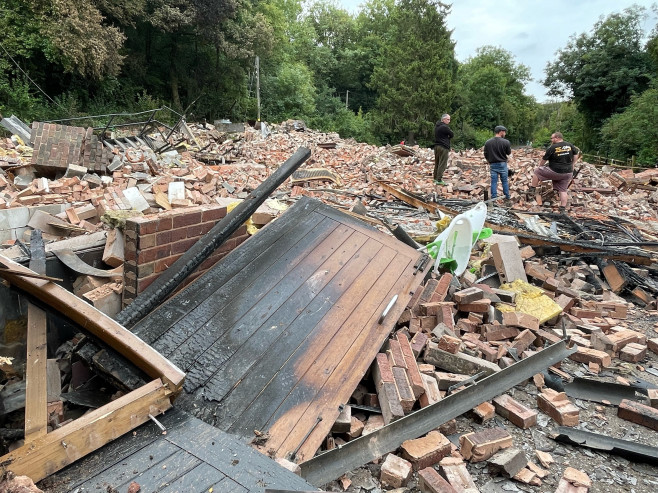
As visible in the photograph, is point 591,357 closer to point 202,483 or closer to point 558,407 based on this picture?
point 558,407

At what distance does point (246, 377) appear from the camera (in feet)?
8.40

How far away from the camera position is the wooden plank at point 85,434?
1.57 meters

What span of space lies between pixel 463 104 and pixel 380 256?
3980 cm

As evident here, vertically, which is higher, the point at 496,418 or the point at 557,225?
the point at 557,225

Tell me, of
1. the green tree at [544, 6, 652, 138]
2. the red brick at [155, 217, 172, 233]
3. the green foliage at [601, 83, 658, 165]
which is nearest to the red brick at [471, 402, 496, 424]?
the red brick at [155, 217, 172, 233]

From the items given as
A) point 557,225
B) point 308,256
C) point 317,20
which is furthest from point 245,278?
point 317,20

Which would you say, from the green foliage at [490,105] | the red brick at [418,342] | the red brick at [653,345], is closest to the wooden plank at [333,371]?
the red brick at [418,342]

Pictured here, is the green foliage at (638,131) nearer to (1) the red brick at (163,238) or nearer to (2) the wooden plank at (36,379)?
(1) the red brick at (163,238)

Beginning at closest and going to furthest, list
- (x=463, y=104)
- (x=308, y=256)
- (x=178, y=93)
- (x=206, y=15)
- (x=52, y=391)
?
(x=52, y=391), (x=308, y=256), (x=206, y=15), (x=178, y=93), (x=463, y=104)

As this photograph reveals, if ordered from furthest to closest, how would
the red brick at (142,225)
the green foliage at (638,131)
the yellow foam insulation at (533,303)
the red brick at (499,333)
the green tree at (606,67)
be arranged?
the green tree at (606,67)
the green foliage at (638,131)
the yellow foam insulation at (533,303)
the red brick at (499,333)
the red brick at (142,225)

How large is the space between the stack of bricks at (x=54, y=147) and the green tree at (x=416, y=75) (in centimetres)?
2778

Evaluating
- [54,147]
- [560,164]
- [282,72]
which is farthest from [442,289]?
[282,72]

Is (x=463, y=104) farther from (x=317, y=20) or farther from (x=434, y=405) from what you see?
(x=434, y=405)

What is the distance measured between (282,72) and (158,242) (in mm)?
32412
